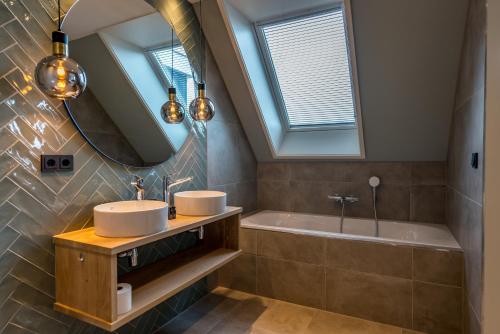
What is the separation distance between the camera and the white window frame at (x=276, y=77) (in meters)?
2.26

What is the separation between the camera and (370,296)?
2279mm

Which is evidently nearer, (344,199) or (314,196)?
(344,199)

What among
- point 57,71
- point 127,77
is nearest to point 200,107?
point 127,77

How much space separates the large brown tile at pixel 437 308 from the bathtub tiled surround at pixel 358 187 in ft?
3.10

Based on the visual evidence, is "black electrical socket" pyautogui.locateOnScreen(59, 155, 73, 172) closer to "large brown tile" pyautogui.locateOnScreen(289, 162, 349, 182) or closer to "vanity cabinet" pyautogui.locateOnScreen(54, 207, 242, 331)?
"vanity cabinet" pyautogui.locateOnScreen(54, 207, 242, 331)

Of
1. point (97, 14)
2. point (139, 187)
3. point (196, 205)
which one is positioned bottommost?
point (196, 205)

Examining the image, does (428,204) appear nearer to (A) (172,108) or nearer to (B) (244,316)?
(B) (244,316)

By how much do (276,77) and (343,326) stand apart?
221 cm

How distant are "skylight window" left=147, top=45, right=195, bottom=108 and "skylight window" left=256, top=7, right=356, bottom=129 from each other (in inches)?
32.5

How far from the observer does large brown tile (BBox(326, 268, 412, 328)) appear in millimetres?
2189

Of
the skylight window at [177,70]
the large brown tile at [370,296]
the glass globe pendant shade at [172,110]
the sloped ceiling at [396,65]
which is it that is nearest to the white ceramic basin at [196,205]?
the glass globe pendant shade at [172,110]

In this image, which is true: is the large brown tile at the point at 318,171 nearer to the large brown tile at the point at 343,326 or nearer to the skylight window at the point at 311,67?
the skylight window at the point at 311,67

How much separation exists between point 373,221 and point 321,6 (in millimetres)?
1988

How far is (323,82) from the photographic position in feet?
9.85
